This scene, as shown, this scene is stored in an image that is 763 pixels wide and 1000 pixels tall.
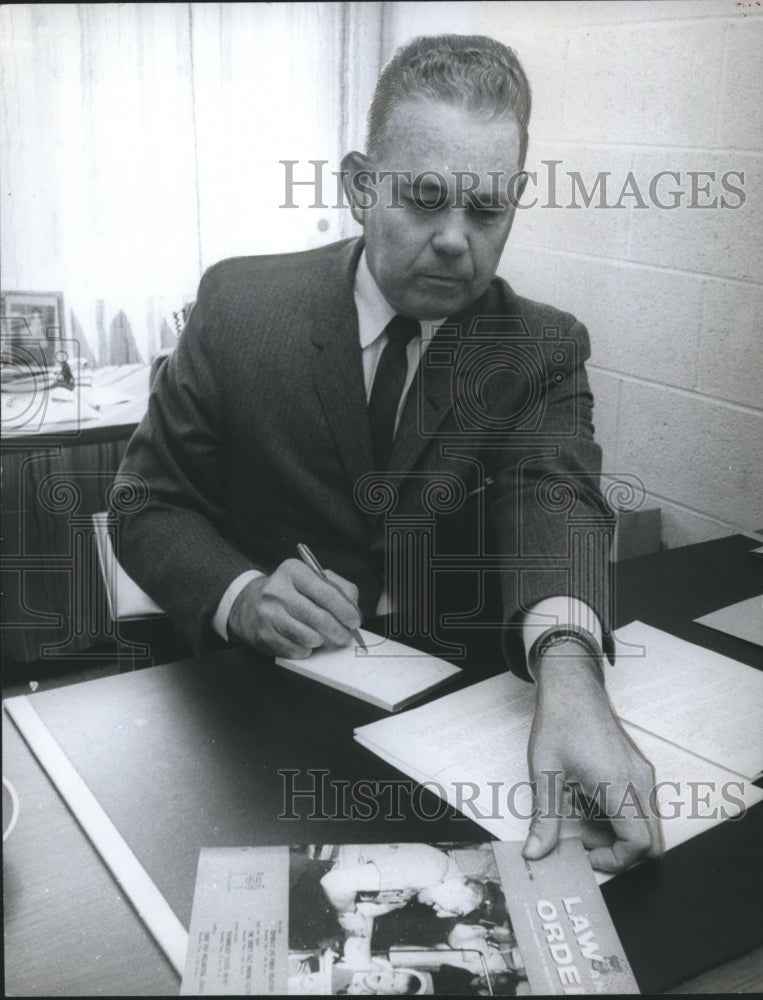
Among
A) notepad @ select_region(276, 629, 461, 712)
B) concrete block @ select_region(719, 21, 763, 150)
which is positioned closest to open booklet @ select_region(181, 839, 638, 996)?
notepad @ select_region(276, 629, 461, 712)

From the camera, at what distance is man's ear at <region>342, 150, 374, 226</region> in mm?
978

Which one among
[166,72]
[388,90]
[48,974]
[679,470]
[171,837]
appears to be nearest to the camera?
[48,974]

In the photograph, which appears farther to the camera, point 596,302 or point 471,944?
point 596,302

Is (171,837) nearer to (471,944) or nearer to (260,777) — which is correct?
(260,777)

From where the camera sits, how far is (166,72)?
1041 millimetres

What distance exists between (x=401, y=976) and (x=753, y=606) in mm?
666

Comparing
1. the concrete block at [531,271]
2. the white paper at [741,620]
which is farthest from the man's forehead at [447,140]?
the white paper at [741,620]

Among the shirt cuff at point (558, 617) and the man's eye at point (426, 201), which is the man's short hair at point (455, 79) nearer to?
the man's eye at point (426, 201)

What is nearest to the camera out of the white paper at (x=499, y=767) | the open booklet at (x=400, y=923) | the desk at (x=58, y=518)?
the open booklet at (x=400, y=923)

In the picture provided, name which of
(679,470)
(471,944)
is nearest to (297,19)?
(679,470)

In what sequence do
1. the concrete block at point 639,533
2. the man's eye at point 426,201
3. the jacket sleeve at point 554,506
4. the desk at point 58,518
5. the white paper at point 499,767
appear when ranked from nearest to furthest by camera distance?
the white paper at point 499,767, the man's eye at point 426,201, the jacket sleeve at point 554,506, the concrete block at point 639,533, the desk at point 58,518

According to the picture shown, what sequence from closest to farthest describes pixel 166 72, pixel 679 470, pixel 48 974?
pixel 48 974, pixel 166 72, pixel 679 470

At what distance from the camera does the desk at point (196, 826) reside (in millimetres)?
688

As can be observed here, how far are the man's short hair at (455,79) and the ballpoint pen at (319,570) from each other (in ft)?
1.58
